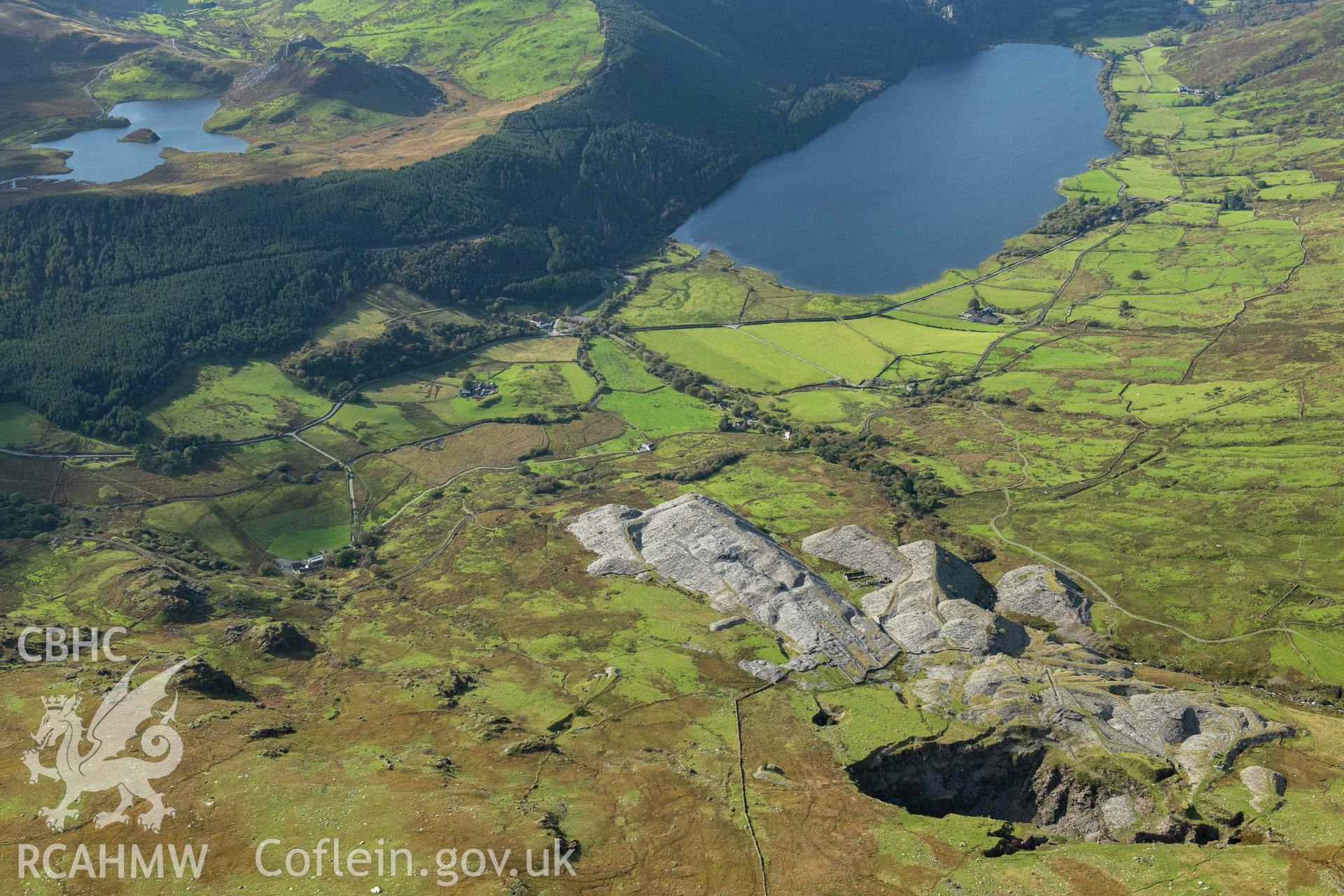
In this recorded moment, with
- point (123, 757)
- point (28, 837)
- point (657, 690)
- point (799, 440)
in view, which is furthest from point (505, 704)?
point (799, 440)

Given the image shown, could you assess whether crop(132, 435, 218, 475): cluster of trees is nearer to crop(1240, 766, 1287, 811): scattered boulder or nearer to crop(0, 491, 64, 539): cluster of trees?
crop(0, 491, 64, 539): cluster of trees

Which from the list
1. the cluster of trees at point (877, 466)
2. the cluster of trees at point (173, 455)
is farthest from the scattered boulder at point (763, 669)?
the cluster of trees at point (173, 455)

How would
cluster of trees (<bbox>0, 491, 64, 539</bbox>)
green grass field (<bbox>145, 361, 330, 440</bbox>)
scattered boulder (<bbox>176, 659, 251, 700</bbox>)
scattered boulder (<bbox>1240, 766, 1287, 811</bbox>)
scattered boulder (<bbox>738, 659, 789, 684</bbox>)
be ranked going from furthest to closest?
green grass field (<bbox>145, 361, 330, 440</bbox>), cluster of trees (<bbox>0, 491, 64, 539</bbox>), scattered boulder (<bbox>738, 659, 789, 684</bbox>), scattered boulder (<bbox>176, 659, 251, 700</bbox>), scattered boulder (<bbox>1240, 766, 1287, 811</bbox>)

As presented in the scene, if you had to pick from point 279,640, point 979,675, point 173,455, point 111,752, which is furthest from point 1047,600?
point 173,455

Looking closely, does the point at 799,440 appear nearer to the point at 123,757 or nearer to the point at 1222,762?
the point at 1222,762

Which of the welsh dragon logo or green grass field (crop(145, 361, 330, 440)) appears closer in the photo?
the welsh dragon logo

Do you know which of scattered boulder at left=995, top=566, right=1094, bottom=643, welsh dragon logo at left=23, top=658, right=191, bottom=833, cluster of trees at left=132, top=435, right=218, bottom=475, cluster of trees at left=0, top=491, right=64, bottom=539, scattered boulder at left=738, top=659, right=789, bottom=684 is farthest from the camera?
cluster of trees at left=132, top=435, right=218, bottom=475

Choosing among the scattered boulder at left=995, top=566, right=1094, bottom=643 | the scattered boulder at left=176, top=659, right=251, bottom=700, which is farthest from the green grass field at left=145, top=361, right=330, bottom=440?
the scattered boulder at left=995, top=566, right=1094, bottom=643

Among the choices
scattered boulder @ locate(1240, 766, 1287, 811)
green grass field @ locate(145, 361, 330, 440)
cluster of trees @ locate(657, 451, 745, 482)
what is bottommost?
cluster of trees @ locate(657, 451, 745, 482)
